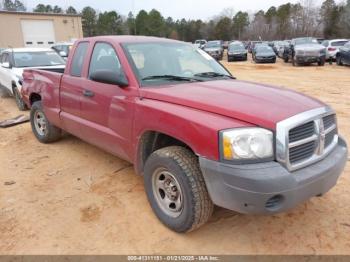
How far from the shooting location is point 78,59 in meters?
4.70

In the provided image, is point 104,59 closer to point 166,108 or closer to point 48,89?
point 166,108

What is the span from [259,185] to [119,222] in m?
1.61

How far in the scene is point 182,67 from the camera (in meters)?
4.07

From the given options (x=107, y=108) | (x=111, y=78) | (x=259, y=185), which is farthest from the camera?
(x=107, y=108)

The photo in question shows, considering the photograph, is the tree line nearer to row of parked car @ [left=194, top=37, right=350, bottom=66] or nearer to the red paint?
row of parked car @ [left=194, top=37, right=350, bottom=66]

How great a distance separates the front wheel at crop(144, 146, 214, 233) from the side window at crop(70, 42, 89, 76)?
1.96 metres

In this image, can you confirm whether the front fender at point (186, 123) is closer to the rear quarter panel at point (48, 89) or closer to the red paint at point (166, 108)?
the red paint at point (166, 108)

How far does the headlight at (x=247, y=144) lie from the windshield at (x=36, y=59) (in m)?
7.89

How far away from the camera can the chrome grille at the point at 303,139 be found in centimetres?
263

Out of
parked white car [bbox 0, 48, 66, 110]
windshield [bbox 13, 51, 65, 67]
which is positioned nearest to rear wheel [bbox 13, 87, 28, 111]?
parked white car [bbox 0, 48, 66, 110]

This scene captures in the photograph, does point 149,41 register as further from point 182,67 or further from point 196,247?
point 196,247

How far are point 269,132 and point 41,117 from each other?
15.2 ft

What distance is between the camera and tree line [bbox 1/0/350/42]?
58719mm

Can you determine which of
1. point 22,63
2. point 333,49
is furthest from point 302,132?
point 333,49
